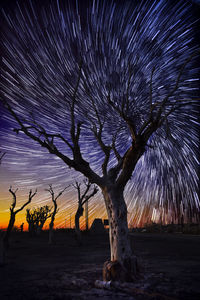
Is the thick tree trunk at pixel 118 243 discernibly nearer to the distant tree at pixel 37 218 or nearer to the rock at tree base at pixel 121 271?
the rock at tree base at pixel 121 271

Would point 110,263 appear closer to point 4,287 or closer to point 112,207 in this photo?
point 112,207

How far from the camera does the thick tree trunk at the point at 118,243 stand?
7059 millimetres

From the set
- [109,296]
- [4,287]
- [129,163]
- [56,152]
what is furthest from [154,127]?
[4,287]

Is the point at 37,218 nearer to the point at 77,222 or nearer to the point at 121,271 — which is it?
the point at 77,222

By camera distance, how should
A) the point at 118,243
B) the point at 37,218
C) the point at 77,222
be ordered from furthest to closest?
the point at 37,218 < the point at 77,222 < the point at 118,243

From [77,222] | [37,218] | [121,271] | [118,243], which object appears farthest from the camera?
[37,218]

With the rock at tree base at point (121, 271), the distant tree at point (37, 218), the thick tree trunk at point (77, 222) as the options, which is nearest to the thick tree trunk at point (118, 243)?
the rock at tree base at point (121, 271)

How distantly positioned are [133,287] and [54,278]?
332cm

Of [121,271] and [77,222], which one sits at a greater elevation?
[77,222]

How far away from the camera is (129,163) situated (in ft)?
26.3

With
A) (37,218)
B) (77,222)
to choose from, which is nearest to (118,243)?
(77,222)

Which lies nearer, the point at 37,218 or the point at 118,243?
the point at 118,243

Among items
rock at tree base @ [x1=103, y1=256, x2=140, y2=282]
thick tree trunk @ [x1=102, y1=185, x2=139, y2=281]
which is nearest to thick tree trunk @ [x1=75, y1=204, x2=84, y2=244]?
thick tree trunk @ [x1=102, y1=185, x2=139, y2=281]

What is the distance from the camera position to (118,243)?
24.3ft
